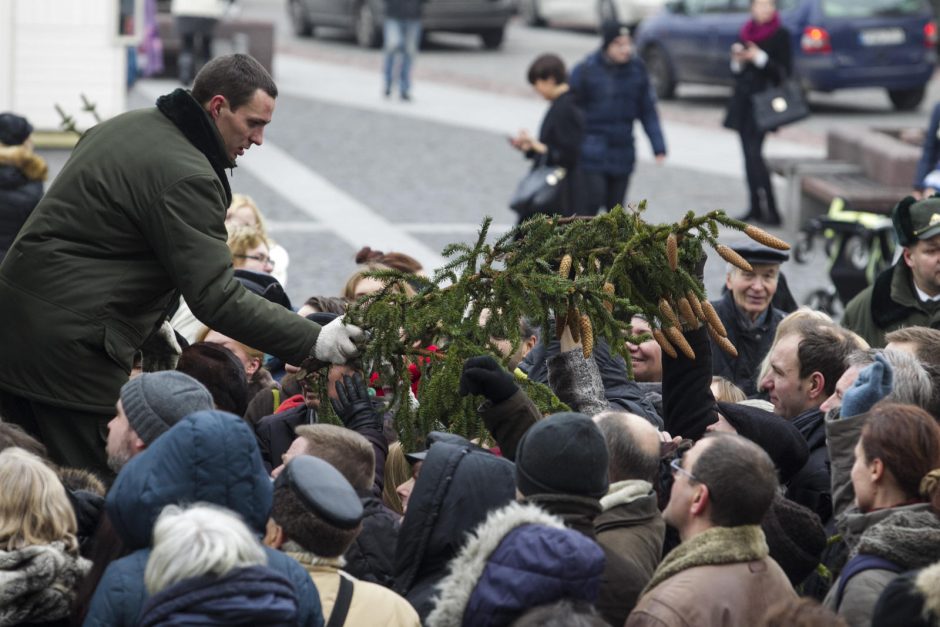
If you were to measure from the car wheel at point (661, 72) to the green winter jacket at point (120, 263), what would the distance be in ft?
56.1

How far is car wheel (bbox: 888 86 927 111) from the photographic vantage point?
2122 cm

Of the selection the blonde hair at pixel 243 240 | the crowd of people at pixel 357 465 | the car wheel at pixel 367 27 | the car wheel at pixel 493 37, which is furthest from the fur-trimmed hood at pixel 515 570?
the car wheel at pixel 493 37

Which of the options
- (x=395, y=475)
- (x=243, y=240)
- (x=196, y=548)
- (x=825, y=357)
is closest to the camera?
(x=196, y=548)

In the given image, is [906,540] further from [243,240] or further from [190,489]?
[243,240]

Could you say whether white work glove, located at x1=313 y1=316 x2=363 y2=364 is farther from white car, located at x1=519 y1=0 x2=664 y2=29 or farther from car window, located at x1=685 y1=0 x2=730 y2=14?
white car, located at x1=519 y1=0 x2=664 y2=29

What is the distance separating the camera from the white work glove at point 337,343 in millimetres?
5145

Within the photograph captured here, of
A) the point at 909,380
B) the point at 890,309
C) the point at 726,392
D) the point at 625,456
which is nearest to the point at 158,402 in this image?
the point at 625,456

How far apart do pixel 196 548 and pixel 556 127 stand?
8626 mm

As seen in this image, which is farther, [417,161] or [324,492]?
[417,161]

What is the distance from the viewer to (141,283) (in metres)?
5.12

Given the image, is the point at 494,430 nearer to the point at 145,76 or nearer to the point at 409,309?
the point at 409,309

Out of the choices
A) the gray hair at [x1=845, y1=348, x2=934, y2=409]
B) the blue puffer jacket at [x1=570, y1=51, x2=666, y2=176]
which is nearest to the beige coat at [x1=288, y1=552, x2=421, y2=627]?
the gray hair at [x1=845, y1=348, x2=934, y2=409]

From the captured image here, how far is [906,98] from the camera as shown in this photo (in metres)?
21.3

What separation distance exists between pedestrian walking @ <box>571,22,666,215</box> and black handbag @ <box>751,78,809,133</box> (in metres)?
1.51
